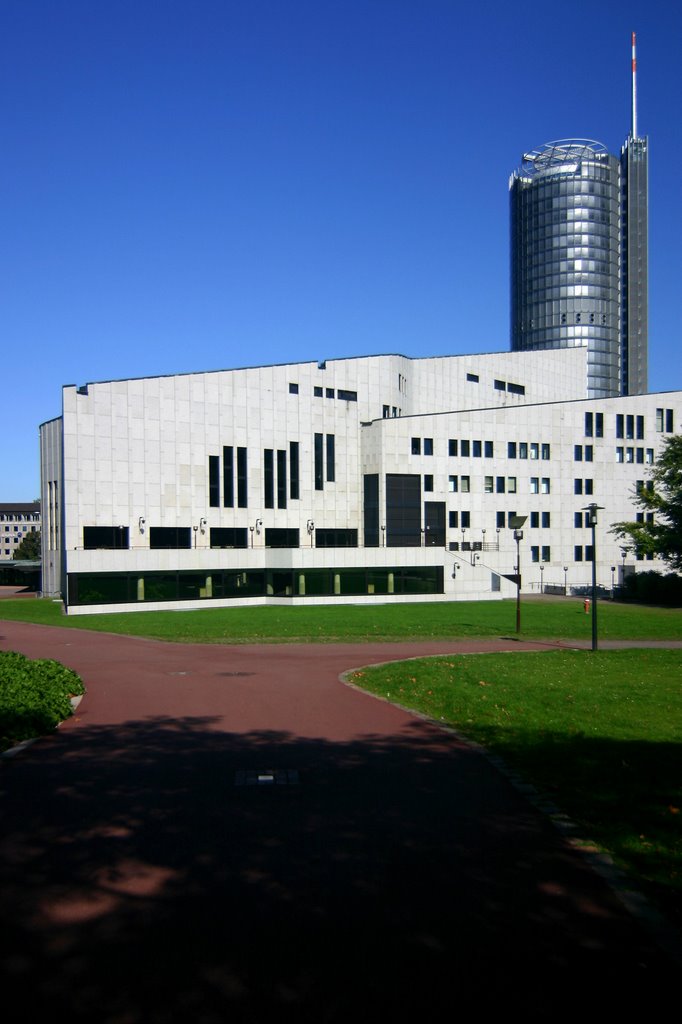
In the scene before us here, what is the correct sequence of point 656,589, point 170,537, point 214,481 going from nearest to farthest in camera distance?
1. point 170,537
2. point 656,589
3. point 214,481

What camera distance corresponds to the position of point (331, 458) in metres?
70.2

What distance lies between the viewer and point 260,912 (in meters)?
8.05

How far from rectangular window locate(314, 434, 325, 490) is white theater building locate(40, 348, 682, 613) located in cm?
11

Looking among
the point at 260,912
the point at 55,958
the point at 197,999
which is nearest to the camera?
the point at 197,999

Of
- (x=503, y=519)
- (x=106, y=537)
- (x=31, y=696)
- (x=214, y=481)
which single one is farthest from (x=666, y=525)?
(x=31, y=696)

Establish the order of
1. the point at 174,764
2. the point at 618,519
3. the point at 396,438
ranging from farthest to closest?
the point at 618,519 < the point at 396,438 < the point at 174,764

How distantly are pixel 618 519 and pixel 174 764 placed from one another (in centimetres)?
7076

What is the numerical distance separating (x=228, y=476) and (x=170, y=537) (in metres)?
6.71

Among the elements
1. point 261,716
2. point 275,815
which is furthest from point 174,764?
point 261,716

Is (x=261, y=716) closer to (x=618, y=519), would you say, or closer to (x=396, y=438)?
(x=396, y=438)

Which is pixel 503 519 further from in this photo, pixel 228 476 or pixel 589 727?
pixel 589 727

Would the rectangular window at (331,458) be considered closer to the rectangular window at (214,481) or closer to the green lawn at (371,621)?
the rectangular window at (214,481)

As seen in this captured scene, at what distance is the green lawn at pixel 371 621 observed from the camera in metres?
36.5

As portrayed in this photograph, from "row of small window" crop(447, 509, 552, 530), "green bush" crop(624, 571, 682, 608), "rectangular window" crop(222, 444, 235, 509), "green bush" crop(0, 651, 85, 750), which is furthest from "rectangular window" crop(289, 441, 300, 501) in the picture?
"green bush" crop(0, 651, 85, 750)
